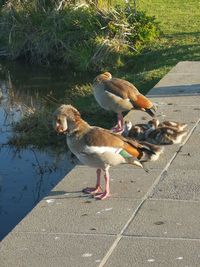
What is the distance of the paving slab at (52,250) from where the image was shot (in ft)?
21.3

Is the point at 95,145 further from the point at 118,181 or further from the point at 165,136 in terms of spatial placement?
the point at 165,136

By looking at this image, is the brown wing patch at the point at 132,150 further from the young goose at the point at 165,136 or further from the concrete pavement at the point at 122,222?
the young goose at the point at 165,136

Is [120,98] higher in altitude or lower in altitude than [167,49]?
higher

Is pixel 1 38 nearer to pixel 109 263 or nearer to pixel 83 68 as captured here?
pixel 83 68

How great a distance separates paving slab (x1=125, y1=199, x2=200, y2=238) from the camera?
7.04 meters

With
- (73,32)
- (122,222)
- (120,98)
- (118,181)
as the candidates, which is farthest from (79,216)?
(73,32)

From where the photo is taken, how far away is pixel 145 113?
1184 centimetres

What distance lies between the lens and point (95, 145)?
777cm

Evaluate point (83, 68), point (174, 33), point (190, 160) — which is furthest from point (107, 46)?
point (190, 160)

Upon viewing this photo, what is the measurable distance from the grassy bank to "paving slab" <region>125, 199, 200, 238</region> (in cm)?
545

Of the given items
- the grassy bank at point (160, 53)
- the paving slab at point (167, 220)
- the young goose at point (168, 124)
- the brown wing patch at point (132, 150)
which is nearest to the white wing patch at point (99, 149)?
the brown wing patch at point (132, 150)

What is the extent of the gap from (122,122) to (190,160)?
1.98 metres

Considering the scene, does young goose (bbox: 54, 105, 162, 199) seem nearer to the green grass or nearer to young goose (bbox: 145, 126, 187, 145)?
young goose (bbox: 145, 126, 187, 145)

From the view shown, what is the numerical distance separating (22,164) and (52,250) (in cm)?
498
